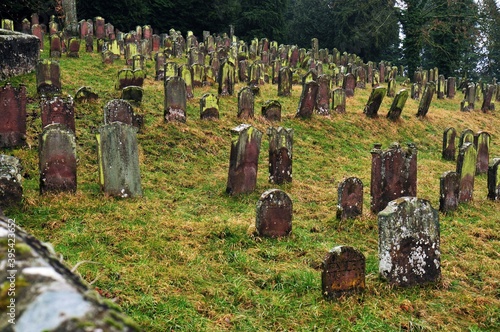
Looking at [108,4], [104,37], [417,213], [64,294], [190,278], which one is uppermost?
[108,4]

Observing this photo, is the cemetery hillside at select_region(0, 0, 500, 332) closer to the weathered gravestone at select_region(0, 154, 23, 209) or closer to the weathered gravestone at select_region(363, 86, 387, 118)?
the weathered gravestone at select_region(0, 154, 23, 209)

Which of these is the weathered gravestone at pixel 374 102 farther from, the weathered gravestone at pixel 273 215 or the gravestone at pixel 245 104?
the weathered gravestone at pixel 273 215

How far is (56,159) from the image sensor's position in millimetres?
7262

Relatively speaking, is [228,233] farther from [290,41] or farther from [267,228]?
[290,41]

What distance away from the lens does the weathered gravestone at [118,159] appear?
7.55 metres

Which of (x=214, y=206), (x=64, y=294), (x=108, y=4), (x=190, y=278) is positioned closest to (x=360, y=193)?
(x=214, y=206)

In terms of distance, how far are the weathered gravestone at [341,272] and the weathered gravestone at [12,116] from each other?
656 centimetres

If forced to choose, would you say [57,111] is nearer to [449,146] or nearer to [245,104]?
[245,104]

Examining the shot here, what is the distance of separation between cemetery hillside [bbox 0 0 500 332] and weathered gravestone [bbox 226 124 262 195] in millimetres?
27

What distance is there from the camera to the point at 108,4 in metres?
31.0

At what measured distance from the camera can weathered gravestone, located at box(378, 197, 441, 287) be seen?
18.2 feet

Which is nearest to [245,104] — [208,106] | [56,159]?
[208,106]

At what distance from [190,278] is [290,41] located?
141ft

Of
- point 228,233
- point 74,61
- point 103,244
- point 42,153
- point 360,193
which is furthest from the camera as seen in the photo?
point 74,61
